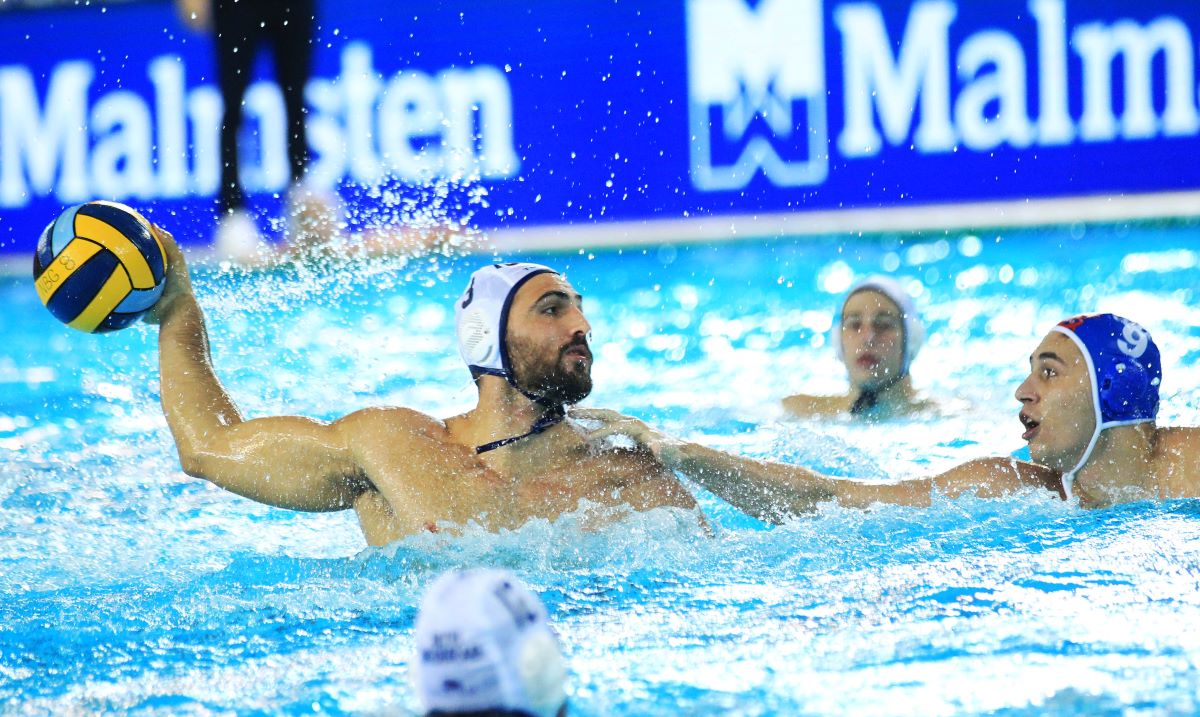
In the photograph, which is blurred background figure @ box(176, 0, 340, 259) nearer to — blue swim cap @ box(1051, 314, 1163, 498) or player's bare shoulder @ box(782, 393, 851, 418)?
player's bare shoulder @ box(782, 393, 851, 418)

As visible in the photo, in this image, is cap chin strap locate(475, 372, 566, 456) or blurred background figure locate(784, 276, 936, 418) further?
blurred background figure locate(784, 276, 936, 418)

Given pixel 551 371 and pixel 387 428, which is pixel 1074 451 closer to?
pixel 551 371

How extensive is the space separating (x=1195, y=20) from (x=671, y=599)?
8.06 meters

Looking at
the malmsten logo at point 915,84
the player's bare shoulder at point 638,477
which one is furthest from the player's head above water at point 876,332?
the malmsten logo at point 915,84

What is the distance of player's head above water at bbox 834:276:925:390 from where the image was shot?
244 inches

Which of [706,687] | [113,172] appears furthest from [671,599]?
[113,172]

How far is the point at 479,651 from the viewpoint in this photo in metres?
1.91

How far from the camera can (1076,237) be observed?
417 inches

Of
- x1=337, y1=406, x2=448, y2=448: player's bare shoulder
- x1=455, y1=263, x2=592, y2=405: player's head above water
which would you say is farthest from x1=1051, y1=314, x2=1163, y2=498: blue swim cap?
x1=337, y1=406, x2=448, y2=448: player's bare shoulder

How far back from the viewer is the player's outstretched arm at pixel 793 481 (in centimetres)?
393

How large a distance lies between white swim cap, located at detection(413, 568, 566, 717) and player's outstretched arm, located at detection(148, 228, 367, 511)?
1932mm

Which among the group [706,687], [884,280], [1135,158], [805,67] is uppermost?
[805,67]

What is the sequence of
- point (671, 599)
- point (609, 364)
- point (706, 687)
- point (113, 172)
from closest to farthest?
point (706, 687)
point (671, 599)
point (609, 364)
point (113, 172)

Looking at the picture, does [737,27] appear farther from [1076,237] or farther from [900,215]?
[1076,237]
